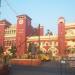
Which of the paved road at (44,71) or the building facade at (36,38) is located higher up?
the building facade at (36,38)

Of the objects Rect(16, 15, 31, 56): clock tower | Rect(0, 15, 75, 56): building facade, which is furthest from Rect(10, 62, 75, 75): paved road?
Rect(16, 15, 31, 56): clock tower

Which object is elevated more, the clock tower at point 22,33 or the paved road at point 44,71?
the clock tower at point 22,33

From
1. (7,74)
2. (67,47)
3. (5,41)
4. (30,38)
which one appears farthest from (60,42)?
(7,74)

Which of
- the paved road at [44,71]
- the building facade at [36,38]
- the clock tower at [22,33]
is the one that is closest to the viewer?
the paved road at [44,71]

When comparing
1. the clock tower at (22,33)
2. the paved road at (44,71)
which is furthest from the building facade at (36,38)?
the paved road at (44,71)

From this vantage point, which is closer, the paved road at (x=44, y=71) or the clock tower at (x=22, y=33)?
the paved road at (x=44, y=71)

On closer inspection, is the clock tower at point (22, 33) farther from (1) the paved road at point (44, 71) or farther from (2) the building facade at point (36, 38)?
Result: (1) the paved road at point (44, 71)

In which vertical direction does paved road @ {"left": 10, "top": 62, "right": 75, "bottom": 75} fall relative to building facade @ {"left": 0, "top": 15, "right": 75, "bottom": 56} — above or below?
below

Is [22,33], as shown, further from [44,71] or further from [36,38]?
[44,71]

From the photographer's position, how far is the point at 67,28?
99188 mm

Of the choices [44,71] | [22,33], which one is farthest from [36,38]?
[44,71]

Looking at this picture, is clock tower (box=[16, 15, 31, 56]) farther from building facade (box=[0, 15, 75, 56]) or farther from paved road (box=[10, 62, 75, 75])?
paved road (box=[10, 62, 75, 75])

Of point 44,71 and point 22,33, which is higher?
point 22,33

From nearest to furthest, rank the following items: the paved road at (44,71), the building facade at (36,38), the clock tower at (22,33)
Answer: the paved road at (44,71), the building facade at (36,38), the clock tower at (22,33)
